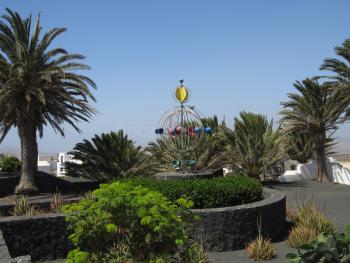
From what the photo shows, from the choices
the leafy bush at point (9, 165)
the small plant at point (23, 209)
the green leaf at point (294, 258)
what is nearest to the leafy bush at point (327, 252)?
the green leaf at point (294, 258)

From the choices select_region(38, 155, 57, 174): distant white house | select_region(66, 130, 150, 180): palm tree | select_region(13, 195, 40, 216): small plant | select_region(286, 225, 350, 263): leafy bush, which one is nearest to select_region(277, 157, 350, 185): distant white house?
select_region(66, 130, 150, 180): palm tree

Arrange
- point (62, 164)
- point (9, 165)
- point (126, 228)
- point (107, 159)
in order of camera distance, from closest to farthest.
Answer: point (126, 228), point (107, 159), point (9, 165), point (62, 164)

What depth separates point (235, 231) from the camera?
28.9ft

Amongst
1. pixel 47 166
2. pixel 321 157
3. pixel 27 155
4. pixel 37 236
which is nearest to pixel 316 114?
pixel 321 157

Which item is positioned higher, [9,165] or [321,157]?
[321,157]

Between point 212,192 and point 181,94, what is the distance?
5838 mm

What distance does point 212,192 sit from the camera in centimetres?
958

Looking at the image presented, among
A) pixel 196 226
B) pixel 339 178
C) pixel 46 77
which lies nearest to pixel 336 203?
pixel 196 226

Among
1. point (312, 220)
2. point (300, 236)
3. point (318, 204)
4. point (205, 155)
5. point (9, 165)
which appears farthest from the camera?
point (9, 165)

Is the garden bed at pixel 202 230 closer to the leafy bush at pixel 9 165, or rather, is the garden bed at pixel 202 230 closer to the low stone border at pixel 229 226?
the low stone border at pixel 229 226

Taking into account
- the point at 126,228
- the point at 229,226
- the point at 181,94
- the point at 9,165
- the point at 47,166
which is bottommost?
the point at 229,226

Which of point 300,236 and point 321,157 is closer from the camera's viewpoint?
point 300,236

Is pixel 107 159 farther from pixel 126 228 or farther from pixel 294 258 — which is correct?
pixel 294 258

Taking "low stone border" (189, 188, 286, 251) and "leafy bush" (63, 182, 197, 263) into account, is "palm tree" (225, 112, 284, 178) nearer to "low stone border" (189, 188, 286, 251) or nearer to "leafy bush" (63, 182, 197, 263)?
"low stone border" (189, 188, 286, 251)
